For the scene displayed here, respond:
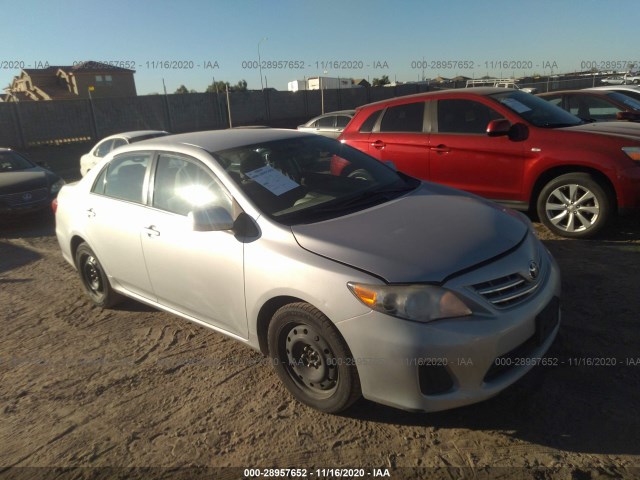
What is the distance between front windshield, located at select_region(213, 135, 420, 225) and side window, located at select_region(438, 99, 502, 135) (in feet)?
7.67

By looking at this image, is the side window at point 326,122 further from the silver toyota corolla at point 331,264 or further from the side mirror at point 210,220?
the side mirror at point 210,220

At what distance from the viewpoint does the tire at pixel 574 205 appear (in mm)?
5031

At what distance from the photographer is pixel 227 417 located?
2.87 metres

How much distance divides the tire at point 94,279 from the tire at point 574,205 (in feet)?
15.1

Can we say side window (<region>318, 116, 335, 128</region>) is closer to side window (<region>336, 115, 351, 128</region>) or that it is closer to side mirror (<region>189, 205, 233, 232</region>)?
side window (<region>336, 115, 351, 128</region>)

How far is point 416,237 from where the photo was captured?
2.71m

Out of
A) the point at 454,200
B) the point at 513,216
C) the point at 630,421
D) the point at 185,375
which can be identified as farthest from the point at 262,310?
the point at 630,421

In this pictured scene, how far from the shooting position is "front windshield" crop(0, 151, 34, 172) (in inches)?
358

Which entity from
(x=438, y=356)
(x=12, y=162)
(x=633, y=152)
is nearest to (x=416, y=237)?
(x=438, y=356)

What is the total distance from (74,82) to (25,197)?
40.6 metres

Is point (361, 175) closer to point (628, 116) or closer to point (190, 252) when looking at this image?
point (190, 252)

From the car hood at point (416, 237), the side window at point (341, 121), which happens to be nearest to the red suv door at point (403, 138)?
the car hood at point (416, 237)

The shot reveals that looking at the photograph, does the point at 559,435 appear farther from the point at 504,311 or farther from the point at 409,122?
the point at 409,122

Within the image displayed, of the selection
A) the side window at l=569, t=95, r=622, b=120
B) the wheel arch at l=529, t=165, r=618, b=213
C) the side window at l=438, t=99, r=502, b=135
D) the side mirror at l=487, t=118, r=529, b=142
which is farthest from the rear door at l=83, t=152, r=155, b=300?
the side window at l=569, t=95, r=622, b=120
